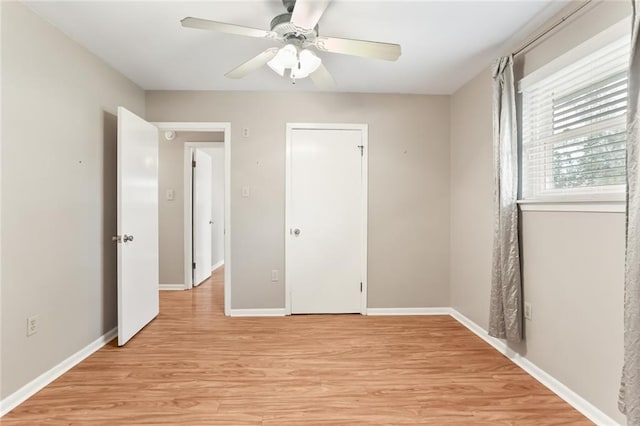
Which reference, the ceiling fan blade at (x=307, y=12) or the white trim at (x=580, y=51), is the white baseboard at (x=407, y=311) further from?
the ceiling fan blade at (x=307, y=12)

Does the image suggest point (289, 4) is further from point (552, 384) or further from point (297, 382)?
point (552, 384)

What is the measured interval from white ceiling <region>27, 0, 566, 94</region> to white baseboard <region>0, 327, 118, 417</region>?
7.49 feet

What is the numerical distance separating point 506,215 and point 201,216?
400 cm

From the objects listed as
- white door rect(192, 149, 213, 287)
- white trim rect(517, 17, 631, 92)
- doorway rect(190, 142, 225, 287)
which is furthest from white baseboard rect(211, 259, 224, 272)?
white trim rect(517, 17, 631, 92)

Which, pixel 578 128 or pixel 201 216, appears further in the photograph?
pixel 201 216

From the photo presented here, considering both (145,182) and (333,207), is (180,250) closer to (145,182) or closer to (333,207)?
(145,182)

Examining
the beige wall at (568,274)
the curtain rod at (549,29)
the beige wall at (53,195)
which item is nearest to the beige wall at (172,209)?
the beige wall at (53,195)

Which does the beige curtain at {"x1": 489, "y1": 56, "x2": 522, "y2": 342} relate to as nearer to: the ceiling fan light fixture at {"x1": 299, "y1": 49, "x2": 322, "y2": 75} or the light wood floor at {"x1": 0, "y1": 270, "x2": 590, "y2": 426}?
the light wood floor at {"x1": 0, "y1": 270, "x2": 590, "y2": 426}

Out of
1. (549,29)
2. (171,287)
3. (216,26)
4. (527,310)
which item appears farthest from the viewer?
(171,287)

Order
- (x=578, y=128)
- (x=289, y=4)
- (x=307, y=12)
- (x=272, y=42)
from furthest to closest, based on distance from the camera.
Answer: (x=272, y=42) < (x=578, y=128) < (x=289, y=4) < (x=307, y=12)

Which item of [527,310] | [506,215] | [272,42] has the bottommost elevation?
[527,310]

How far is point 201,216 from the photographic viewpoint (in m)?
4.86

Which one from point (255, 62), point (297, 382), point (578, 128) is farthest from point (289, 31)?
point (297, 382)

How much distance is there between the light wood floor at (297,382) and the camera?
5.90 ft
